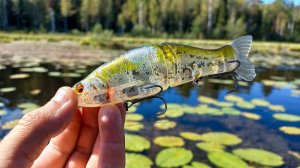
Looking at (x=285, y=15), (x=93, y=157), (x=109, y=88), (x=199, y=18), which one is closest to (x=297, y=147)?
(x=93, y=157)

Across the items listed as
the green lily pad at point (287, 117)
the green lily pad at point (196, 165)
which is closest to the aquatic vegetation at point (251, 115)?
the green lily pad at point (287, 117)

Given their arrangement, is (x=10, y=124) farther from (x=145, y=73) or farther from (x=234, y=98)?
(x=234, y=98)

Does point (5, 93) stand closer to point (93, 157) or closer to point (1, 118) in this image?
point (1, 118)

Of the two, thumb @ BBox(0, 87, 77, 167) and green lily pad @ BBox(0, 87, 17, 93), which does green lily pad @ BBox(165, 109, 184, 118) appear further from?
thumb @ BBox(0, 87, 77, 167)

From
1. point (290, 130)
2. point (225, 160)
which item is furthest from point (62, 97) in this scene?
point (290, 130)

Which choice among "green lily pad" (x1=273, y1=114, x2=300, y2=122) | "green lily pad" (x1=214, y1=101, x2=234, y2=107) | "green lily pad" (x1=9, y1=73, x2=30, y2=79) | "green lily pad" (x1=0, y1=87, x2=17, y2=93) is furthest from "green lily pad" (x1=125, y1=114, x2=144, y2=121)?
"green lily pad" (x1=9, y1=73, x2=30, y2=79)

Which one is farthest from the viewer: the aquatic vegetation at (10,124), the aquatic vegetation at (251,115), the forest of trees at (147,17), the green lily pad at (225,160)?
the forest of trees at (147,17)

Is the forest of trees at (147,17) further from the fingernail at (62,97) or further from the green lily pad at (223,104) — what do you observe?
the fingernail at (62,97)
